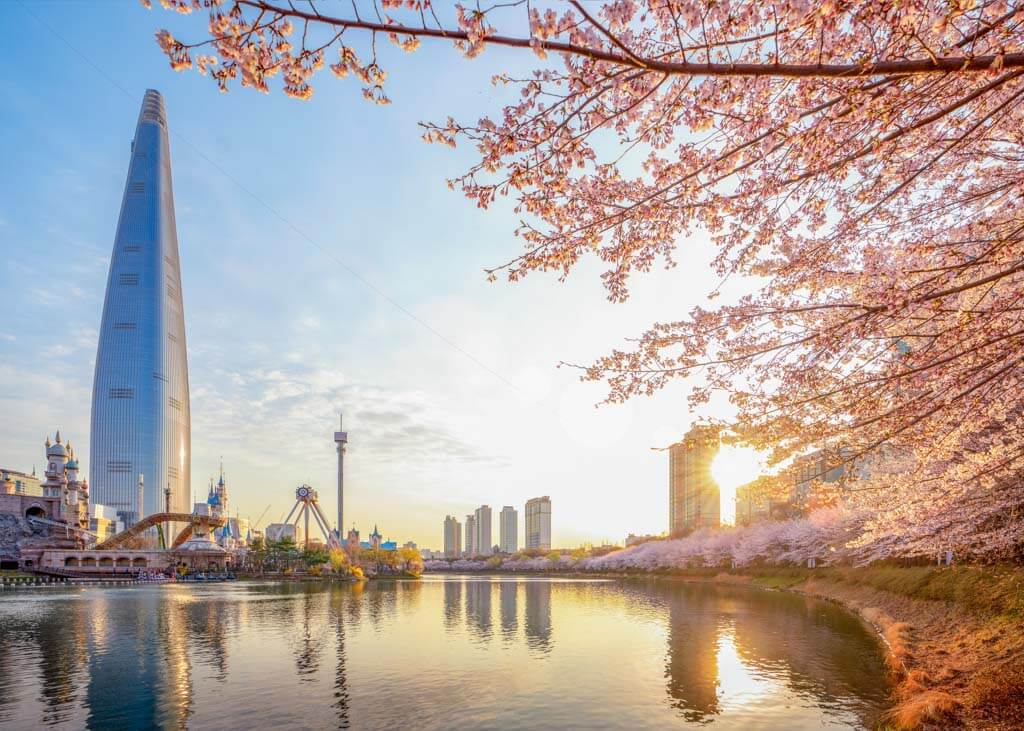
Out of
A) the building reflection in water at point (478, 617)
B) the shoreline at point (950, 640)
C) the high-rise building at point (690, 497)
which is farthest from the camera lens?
the high-rise building at point (690, 497)

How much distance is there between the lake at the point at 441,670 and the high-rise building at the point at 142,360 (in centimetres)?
13682

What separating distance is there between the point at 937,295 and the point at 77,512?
134 meters

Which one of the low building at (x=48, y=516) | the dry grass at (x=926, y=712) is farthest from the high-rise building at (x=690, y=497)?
the low building at (x=48, y=516)

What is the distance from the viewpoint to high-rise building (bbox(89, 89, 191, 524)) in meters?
162

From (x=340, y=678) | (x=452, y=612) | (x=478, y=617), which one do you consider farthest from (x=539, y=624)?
(x=340, y=678)

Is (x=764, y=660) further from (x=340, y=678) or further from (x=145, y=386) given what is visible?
(x=145, y=386)

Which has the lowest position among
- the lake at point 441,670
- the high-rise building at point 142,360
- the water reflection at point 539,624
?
the water reflection at point 539,624

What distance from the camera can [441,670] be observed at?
24328 mm

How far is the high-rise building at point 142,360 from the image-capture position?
531 ft

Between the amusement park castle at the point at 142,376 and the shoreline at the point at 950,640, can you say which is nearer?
the shoreline at the point at 950,640

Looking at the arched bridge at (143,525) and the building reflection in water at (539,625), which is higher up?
the building reflection in water at (539,625)

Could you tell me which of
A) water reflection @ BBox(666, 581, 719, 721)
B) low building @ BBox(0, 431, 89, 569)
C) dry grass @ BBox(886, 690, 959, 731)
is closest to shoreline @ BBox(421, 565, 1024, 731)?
dry grass @ BBox(886, 690, 959, 731)

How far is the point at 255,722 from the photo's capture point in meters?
17.3

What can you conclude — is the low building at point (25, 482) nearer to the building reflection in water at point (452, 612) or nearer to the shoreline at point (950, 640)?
the building reflection in water at point (452, 612)
